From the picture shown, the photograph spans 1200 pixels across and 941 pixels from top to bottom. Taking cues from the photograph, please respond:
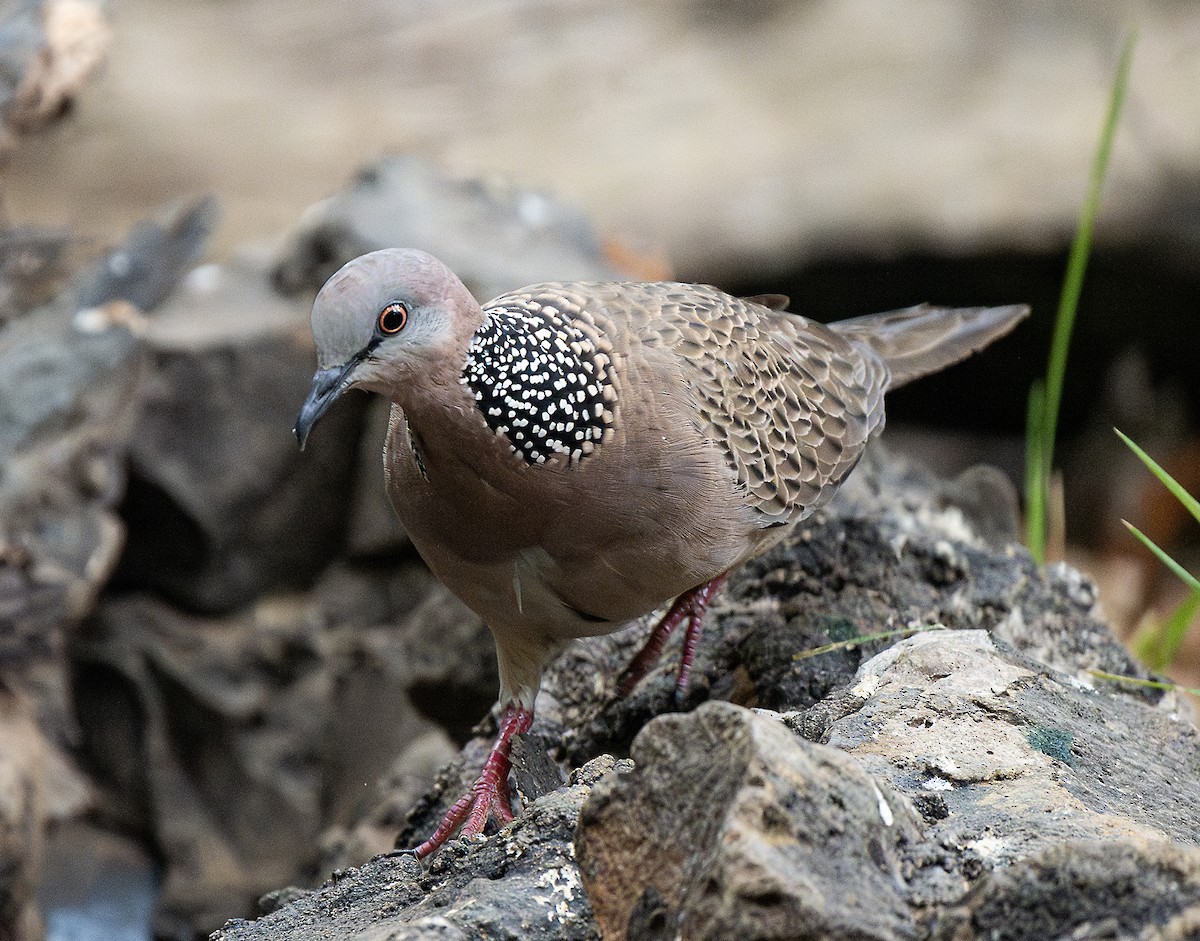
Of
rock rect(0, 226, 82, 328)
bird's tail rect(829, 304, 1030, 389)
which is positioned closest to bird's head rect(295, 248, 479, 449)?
bird's tail rect(829, 304, 1030, 389)

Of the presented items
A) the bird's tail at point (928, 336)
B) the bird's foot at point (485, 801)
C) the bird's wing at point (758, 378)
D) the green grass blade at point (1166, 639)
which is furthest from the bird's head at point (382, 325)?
the green grass blade at point (1166, 639)

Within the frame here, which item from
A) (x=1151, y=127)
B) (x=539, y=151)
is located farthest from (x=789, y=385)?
(x=539, y=151)

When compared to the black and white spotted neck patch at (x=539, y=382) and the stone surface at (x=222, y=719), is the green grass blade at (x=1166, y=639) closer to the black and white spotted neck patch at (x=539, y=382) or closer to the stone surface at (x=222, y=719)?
the black and white spotted neck patch at (x=539, y=382)

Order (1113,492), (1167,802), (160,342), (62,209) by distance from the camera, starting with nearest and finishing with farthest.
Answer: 1. (1167,802)
2. (160,342)
3. (1113,492)
4. (62,209)

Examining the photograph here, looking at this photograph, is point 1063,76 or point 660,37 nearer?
point 1063,76

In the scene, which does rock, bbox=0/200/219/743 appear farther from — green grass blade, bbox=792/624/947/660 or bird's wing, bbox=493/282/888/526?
green grass blade, bbox=792/624/947/660

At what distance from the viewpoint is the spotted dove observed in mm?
2568

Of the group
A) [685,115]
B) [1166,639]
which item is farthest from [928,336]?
[685,115]

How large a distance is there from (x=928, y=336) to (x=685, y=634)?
4.31ft

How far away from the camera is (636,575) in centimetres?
295

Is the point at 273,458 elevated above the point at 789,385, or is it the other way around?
the point at 789,385

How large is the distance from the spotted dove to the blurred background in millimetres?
1413

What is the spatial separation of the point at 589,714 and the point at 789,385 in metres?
1.01

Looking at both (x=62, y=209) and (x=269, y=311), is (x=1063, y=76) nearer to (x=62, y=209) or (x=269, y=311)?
(x=269, y=311)
